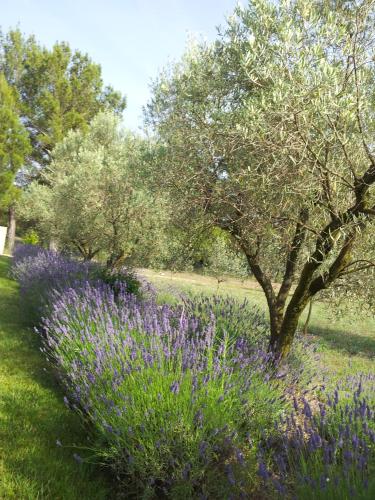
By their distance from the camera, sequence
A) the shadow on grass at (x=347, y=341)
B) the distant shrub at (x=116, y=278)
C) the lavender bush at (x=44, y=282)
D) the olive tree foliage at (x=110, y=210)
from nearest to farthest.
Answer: the lavender bush at (x=44, y=282), the distant shrub at (x=116, y=278), the shadow on grass at (x=347, y=341), the olive tree foliage at (x=110, y=210)

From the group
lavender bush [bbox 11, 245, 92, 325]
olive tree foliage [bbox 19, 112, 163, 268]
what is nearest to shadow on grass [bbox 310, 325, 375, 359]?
olive tree foliage [bbox 19, 112, 163, 268]

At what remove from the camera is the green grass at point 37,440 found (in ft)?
12.5

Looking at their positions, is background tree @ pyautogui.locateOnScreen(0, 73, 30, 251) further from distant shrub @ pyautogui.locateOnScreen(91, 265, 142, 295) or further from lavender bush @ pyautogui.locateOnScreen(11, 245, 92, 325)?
distant shrub @ pyautogui.locateOnScreen(91, 265, 142, 295)

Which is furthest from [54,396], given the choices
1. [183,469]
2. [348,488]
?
[348,488]

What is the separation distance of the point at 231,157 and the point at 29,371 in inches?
180

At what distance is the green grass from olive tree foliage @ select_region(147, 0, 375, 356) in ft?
11.8

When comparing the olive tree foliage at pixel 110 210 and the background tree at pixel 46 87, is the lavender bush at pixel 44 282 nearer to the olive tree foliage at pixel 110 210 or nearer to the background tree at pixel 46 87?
the olive tree foliage at pixel 110 210

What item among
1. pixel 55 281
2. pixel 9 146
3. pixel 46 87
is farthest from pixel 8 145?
pixel 55 281

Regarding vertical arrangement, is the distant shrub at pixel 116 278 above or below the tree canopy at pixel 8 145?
below

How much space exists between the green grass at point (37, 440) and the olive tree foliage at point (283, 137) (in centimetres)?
360

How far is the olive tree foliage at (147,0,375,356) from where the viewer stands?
5.48m

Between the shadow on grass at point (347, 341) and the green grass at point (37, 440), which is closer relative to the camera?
the green grass at point (37, 440)

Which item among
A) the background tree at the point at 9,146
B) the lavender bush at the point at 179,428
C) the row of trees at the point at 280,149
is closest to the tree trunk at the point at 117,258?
the row of trees at the point at 280,149

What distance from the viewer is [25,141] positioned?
29656 millimetres
